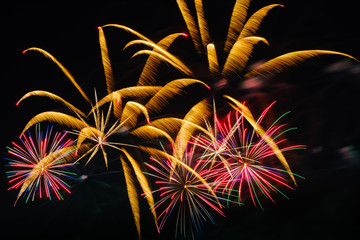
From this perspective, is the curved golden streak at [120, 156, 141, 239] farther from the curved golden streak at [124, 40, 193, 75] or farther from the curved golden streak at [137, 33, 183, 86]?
the curved golden streak at [124, 40, 193, 75]

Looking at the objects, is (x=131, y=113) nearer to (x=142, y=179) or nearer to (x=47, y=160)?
(x=142, y=179)

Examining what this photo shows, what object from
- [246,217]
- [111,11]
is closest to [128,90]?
[111,11]

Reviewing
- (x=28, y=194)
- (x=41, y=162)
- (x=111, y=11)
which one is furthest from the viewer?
(x=28, y=194)

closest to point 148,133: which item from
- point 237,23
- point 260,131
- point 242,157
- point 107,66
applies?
point 107,66

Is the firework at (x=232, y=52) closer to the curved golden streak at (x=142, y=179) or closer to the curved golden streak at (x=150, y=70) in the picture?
the curved golden streak at (x=150, y=70)

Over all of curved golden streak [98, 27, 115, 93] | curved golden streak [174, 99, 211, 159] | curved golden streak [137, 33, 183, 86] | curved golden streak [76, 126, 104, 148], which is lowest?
curved golden streak [174, 99, 211, 159]

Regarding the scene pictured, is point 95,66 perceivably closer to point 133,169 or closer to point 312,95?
point 133,169

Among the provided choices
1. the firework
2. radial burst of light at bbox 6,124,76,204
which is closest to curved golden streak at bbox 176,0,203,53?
the firework
